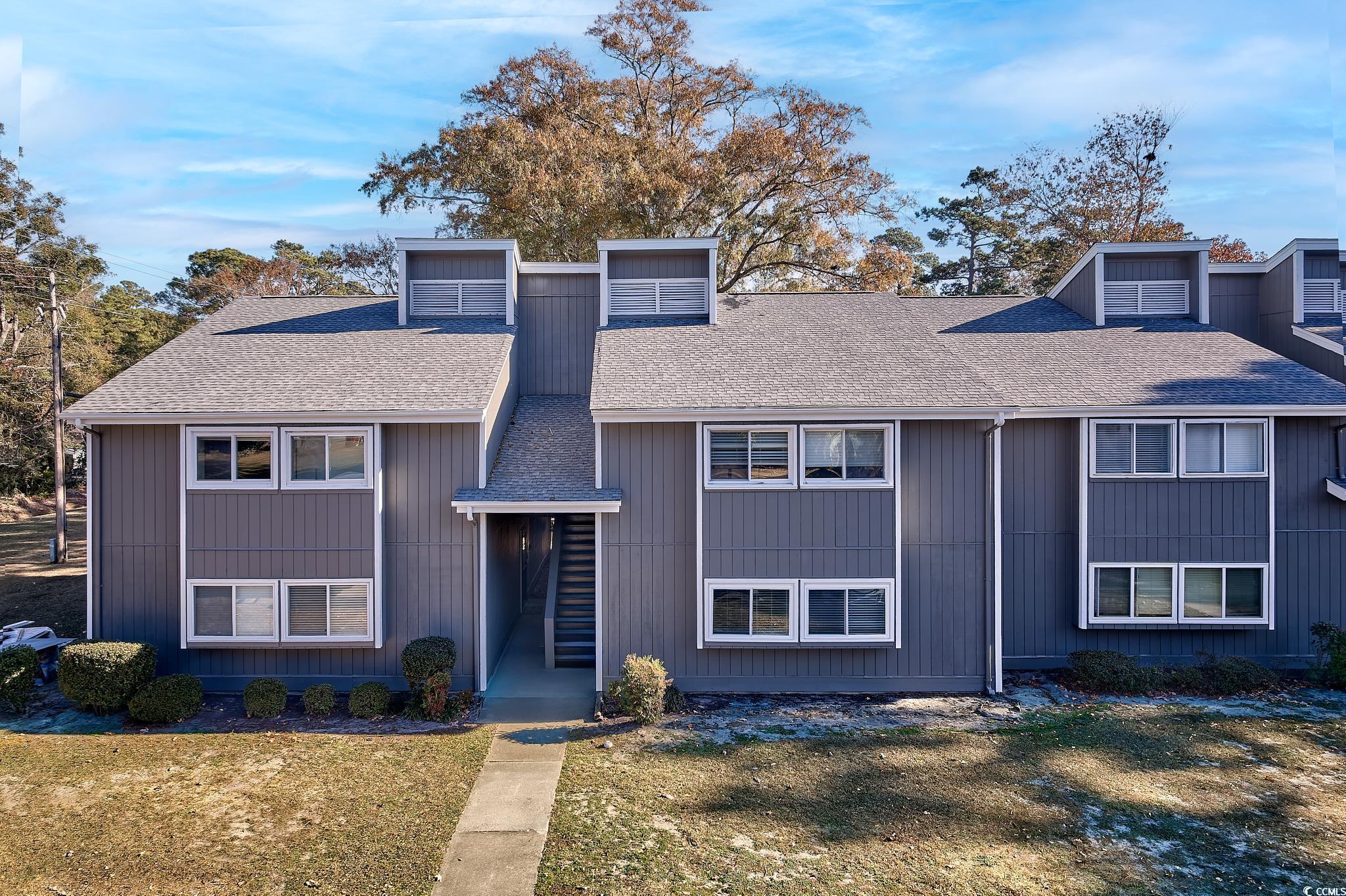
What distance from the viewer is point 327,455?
11578 mm

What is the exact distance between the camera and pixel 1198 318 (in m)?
15.8

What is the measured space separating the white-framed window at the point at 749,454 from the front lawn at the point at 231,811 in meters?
5.08

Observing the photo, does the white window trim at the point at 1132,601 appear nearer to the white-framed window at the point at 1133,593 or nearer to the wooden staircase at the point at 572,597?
the white-framed window at the point at 1133,593

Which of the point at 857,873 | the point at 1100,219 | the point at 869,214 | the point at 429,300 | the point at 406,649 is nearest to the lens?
the point at 857,873

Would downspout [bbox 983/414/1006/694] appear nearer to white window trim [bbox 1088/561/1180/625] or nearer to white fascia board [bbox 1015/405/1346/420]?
white fascia board [bbox 1015/405/1346/420]

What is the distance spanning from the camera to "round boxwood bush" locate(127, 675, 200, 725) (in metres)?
10.4

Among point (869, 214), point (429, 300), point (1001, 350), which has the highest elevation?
point (869, 214)

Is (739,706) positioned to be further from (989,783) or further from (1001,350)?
(1001,350)

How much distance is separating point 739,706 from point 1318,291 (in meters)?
15.0

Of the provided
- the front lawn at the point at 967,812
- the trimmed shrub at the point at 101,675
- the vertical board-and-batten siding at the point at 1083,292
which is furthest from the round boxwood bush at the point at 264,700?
the vertical board-and-batten siding at the point at 1083,292

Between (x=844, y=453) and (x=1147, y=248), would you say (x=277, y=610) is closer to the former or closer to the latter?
(x=844, y=453)

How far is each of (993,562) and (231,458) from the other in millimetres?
11874

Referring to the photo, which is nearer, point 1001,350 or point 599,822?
point 599,822

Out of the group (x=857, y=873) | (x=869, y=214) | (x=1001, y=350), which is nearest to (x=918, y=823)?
(x=857, y=873)
